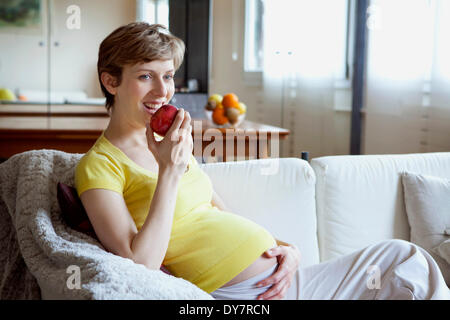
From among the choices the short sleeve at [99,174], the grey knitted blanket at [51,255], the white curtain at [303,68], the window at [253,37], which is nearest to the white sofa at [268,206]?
the grey knitted blanket at [51,255]

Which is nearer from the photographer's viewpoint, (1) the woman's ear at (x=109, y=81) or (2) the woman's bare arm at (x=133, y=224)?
(2) the woman's bare arm at (x=133, y=224)

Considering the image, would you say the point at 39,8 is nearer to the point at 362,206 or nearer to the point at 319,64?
the point at 319,64

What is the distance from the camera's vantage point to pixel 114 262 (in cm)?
88

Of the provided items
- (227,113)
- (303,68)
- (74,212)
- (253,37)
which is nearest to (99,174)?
(74,212)

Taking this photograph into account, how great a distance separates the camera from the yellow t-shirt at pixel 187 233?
3.55 ft

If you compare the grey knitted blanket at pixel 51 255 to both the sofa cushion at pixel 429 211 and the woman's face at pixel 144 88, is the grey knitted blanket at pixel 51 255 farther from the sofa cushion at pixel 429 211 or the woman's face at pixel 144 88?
the sofa cushion at pixel 429 211

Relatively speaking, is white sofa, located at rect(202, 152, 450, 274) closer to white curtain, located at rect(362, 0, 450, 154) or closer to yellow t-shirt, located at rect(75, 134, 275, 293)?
yellow t-shirt, located at rect(75, 134, 275, 293)

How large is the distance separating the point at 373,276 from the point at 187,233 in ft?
1.53

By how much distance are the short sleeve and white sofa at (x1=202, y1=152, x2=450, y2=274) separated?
0.47m

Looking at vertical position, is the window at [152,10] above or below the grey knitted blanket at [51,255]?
above

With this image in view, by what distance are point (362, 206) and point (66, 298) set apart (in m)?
1.05

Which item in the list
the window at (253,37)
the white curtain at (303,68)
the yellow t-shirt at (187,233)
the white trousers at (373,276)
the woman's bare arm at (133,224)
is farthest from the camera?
the window at (253,37)

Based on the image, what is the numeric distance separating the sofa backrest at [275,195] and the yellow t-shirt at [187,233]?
37 cm

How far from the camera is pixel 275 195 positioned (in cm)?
154
